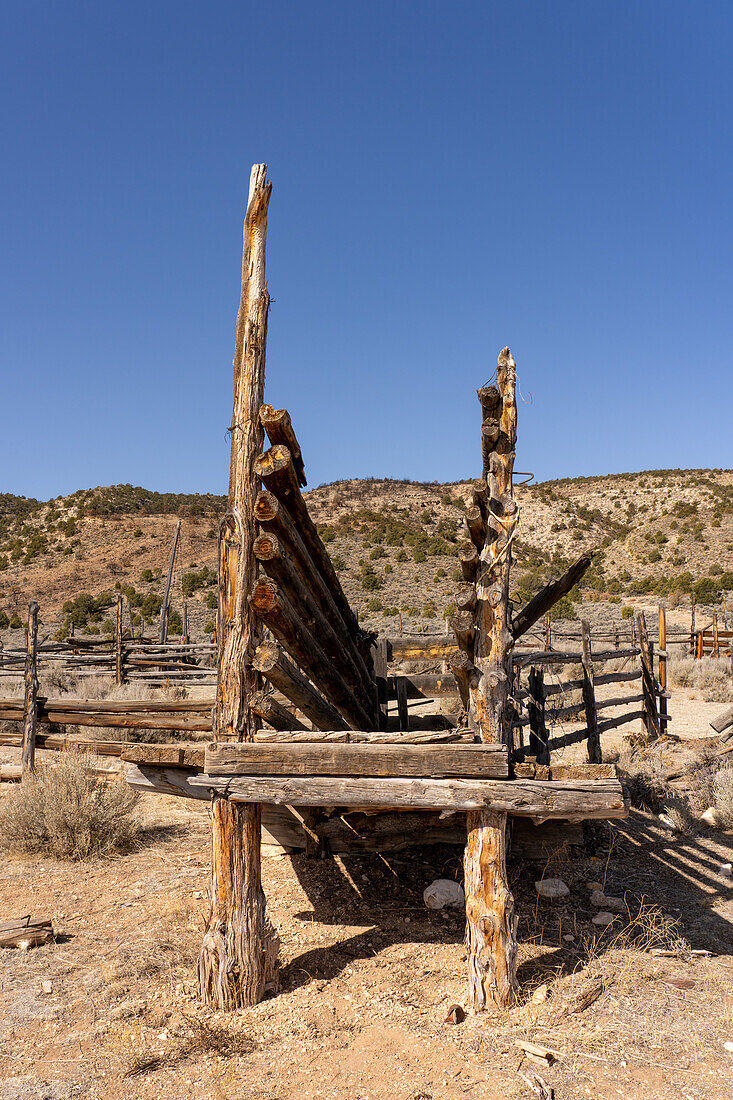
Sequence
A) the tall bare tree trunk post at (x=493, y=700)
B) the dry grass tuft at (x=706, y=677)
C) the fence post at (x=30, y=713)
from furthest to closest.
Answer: the dry grass tuft at (x=706, y=677)
the fence post at (x=30, y=713)
the tall bare tree trunk post at (x=493, y=700)

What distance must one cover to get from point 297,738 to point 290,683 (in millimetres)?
368

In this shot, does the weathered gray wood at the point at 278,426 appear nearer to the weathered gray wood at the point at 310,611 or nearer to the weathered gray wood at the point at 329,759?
the weathered gray wood at the point at 310,611

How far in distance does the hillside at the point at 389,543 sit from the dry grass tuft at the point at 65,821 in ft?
69.5

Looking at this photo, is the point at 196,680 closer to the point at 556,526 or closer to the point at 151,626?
the point at 151,626

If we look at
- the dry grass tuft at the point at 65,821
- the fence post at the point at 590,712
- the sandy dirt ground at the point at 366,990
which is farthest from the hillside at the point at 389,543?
the sandy dirt ground at the point at 366,990

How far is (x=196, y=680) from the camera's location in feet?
58.7

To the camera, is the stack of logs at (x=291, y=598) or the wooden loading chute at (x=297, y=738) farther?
the stack of logs at (x=291, y=598)

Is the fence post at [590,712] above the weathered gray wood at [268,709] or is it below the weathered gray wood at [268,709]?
below

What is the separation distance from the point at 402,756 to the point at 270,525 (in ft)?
5.25

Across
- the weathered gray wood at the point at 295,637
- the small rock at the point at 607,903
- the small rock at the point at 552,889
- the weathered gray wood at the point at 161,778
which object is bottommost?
the small rock at the point at 607,903

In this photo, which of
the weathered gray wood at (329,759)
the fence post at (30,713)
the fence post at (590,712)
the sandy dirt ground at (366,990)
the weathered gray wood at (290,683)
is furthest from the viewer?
the fence post at (30,713)

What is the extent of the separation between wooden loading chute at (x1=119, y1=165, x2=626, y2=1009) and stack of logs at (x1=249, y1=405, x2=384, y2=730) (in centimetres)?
1

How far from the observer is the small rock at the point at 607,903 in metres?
5.50

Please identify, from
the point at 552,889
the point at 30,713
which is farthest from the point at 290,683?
the point at 30,713
